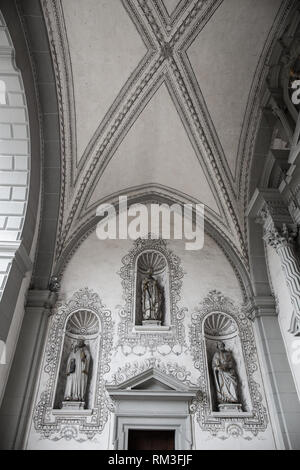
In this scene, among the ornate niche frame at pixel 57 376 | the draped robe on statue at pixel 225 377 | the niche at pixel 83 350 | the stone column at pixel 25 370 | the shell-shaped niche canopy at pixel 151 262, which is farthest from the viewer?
the shell-shaped niche canopy at pixel 151 262

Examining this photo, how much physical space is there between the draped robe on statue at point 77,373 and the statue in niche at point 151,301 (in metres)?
1.40

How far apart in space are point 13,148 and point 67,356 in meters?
4.24

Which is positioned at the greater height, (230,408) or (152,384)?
(152,384)

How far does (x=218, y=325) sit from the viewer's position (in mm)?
7488

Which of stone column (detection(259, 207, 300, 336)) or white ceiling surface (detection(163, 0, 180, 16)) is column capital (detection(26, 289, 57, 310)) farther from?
white ceiling surface (detection(163, 0, 180, 16))

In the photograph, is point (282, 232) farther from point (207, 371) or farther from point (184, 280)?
point (207, 371)

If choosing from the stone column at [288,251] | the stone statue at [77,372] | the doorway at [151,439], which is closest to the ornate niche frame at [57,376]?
the stone statue at [77,372]

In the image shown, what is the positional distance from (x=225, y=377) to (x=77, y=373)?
2869mm

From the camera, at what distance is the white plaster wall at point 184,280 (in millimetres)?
5996

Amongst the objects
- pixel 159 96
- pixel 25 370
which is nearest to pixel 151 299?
pixel 25 370

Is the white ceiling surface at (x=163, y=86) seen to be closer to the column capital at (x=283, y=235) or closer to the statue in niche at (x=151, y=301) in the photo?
the column capital at (x=283, y=235)

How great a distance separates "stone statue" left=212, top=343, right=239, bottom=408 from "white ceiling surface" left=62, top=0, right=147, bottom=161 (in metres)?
5.40

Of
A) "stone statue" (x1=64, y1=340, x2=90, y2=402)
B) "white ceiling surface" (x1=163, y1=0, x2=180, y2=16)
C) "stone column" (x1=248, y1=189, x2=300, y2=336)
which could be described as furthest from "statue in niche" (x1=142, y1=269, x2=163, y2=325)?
"white ceiling surface" (x1=163, y1=0, x2=180, y2=16)
